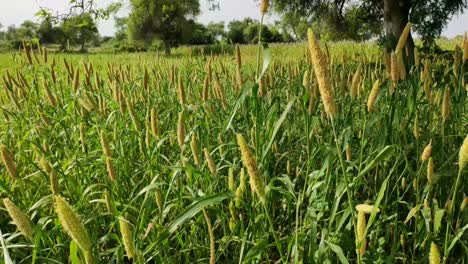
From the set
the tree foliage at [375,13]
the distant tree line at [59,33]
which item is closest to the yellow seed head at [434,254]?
the distant tree line at [59,33]

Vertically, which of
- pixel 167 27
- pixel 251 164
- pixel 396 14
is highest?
pixel 167 27

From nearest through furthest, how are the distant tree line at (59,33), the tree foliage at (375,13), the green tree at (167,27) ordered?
the distant tree line at (59,33) → the tree foliage at (375,13) → the green tree at (167,27)

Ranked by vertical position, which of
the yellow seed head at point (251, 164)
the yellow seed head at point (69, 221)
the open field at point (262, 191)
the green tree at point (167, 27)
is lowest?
the open field at point (262, 191)

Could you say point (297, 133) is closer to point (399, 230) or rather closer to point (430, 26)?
point (399, 230)

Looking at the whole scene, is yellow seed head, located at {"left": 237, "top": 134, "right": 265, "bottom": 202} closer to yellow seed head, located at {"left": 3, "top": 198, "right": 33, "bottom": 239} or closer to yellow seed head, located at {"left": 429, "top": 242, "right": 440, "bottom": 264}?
yellow seed head, located at {"left": 429, "top": 242, "right": 440, "bottom": 264}

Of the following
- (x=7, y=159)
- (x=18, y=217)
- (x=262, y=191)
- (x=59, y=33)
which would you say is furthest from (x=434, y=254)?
(x=59, y=33)

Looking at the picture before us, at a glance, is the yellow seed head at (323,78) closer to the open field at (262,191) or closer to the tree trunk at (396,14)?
the open field at (262,191)

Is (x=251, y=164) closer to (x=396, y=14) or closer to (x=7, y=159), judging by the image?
(x=7, y=159)

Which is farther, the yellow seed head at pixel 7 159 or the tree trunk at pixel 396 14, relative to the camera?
the tree trunk at pixel 396 14

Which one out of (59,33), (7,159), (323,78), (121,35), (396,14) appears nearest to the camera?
(323,78)

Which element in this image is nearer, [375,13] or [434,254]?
[434,254]

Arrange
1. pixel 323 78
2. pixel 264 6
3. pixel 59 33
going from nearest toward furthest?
1. pixel 323 78
2. pixel 264 6
3. pixel 59 33

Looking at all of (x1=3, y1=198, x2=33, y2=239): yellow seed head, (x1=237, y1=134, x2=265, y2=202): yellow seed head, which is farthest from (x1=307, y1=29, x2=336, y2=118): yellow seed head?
(x1=3, y1=198, x2=33, y2=239): yellow seed head

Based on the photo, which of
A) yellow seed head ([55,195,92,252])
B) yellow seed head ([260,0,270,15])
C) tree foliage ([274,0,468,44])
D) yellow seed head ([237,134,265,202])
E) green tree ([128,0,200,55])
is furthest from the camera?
green tree ([128,0,200,55])
